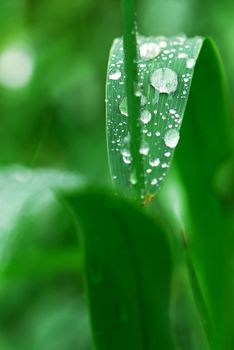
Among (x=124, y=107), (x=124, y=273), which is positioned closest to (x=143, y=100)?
(x=124, y=107)

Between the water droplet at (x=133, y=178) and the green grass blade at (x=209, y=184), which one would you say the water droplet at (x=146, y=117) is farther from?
the green grass blade at (x=209, y=184)

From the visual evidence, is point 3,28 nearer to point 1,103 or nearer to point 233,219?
point 1,103

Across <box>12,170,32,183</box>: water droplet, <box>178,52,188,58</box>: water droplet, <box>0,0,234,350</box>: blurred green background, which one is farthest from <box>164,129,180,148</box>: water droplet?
<box>0,0,234,350</box>: blurred green background

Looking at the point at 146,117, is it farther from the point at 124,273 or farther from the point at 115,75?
the point at 124,273

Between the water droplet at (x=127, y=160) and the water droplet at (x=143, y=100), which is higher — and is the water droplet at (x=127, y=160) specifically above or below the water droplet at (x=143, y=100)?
below

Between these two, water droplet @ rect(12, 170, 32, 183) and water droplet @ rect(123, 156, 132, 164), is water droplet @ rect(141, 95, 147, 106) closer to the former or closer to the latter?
water droplet @ rect(123, 156, 132, 164)

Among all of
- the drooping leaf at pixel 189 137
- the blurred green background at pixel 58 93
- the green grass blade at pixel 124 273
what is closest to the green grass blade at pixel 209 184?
the drooping leaf at pixel 189 137
